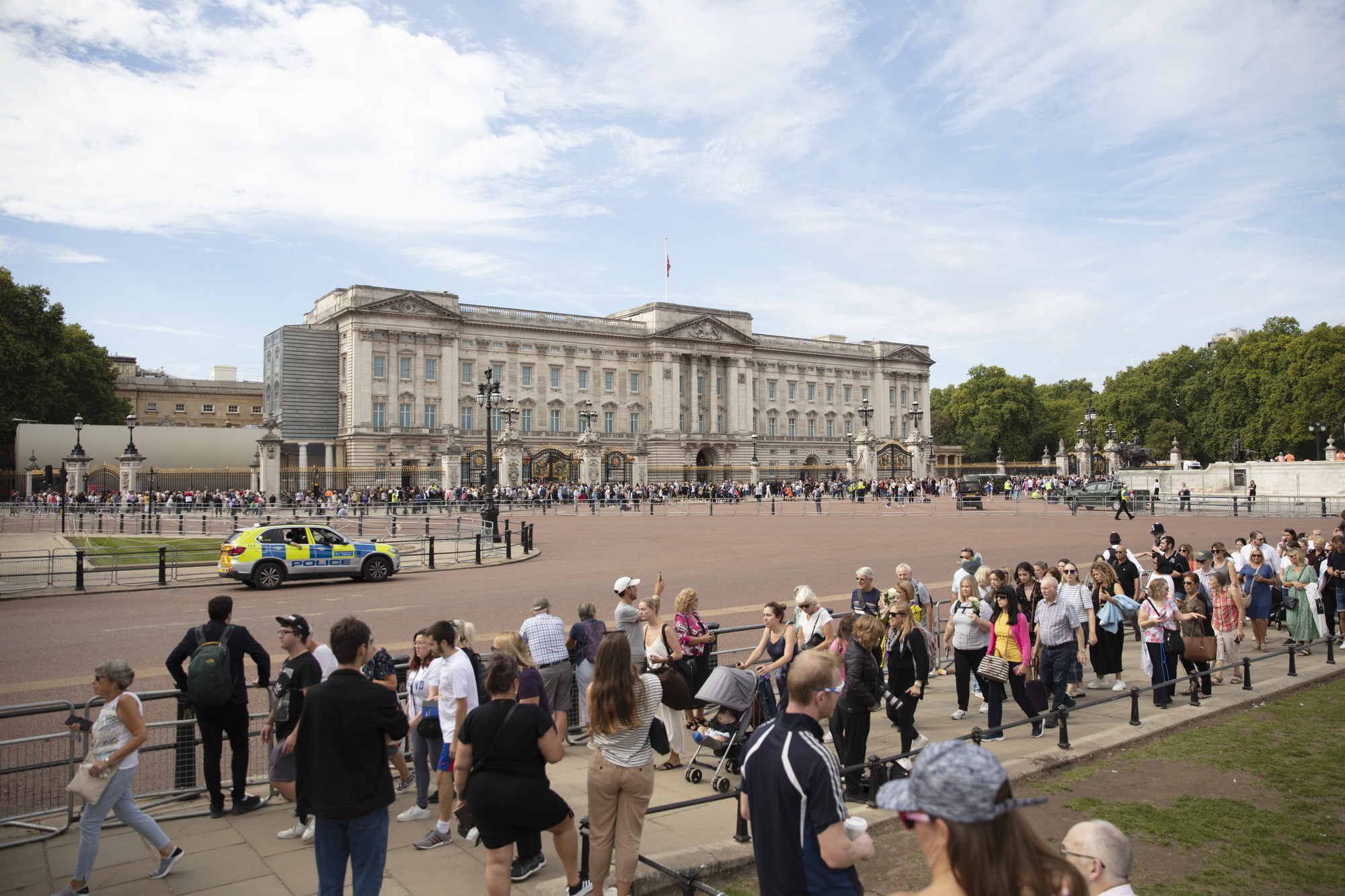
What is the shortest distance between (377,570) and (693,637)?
14138mm

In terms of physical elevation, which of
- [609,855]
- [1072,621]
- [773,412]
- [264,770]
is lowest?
[264,770]

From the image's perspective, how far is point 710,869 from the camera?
569 cm

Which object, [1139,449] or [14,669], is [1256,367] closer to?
[1139,449]

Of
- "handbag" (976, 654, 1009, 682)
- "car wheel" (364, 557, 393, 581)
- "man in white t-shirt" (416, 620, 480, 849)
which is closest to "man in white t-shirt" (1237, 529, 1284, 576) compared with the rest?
"handbag" (976, 654, 1009, 682)

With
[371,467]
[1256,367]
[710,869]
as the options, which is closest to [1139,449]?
[1256,367]

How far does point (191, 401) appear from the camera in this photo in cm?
8319

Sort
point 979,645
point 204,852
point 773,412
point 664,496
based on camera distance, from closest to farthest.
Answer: point 204,852 → point 979,645 → point 664,496 → point 773,412

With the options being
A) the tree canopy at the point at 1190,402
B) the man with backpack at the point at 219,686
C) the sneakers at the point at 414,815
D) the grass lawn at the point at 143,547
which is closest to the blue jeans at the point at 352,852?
the sneakers at the point at 414,815

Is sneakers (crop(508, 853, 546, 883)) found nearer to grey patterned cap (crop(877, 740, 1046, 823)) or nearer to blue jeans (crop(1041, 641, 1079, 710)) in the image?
grey patterned cap (crop(877, 740, 1046, 823))

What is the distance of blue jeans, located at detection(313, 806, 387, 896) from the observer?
465cm

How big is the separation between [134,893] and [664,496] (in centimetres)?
5324

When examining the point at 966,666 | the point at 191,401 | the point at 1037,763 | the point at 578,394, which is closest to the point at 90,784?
the point at 1037,763

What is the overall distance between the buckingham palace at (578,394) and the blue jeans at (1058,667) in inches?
1851

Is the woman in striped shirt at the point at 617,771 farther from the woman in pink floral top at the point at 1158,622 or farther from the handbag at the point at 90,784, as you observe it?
the woman in pink floral top at the point at 1158,622
